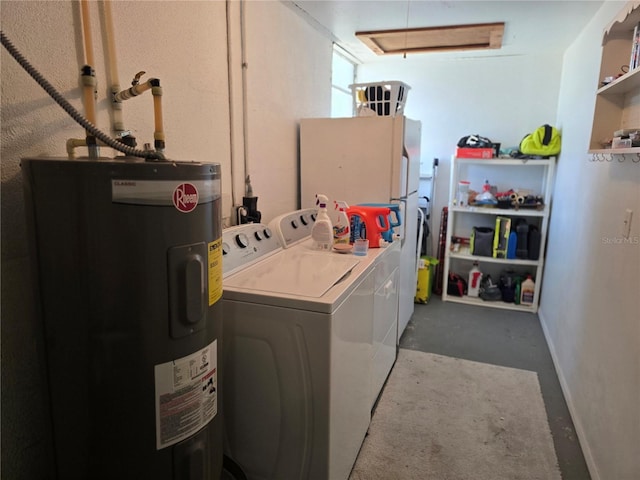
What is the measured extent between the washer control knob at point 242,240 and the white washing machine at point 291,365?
0.12 feet

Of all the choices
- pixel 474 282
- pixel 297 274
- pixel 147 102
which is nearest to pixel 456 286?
pixel 474 282

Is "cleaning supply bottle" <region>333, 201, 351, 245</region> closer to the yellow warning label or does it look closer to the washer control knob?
the washer control knob

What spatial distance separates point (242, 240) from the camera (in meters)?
1.83

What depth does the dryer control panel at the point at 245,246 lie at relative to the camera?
67.0 inches

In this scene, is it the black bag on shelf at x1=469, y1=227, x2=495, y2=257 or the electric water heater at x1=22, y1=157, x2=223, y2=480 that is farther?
the black bag on shelf at x1=469, y1=227, x2=495, y2=257

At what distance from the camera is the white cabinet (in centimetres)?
378

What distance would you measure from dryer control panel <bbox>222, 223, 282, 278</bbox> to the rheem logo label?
0.66 metres

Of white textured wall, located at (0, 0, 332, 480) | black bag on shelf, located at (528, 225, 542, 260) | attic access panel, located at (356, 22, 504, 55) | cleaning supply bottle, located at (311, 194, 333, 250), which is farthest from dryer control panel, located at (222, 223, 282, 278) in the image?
black bag on shelf, located at (528, 225, 542, 260)

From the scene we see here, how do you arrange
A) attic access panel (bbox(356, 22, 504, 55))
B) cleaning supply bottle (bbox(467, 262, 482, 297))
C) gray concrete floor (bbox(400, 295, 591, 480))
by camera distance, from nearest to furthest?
gray concrete floor (bbox(400, 295, 591, 480)) → attic access panel (bbox(356, 22, 504, 55)) → cleaning supply bottle (bbox(467, 262, 482, 297))

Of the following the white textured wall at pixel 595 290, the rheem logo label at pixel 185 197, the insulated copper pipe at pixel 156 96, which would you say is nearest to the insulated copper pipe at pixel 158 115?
the insulated copper pipe at pixel 156 96

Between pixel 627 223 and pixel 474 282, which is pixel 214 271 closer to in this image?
pixel 627 223

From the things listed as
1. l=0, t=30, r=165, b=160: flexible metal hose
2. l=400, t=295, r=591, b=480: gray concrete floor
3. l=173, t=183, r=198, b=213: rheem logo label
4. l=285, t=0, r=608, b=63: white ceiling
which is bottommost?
l=400, t=295, r=591, b=480: gray concrete floor

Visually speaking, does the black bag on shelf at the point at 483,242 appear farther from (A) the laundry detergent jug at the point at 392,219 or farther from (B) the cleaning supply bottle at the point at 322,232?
(B) the cleaning supply bottle at the point at 322,232

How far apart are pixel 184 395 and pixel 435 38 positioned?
3.17m
